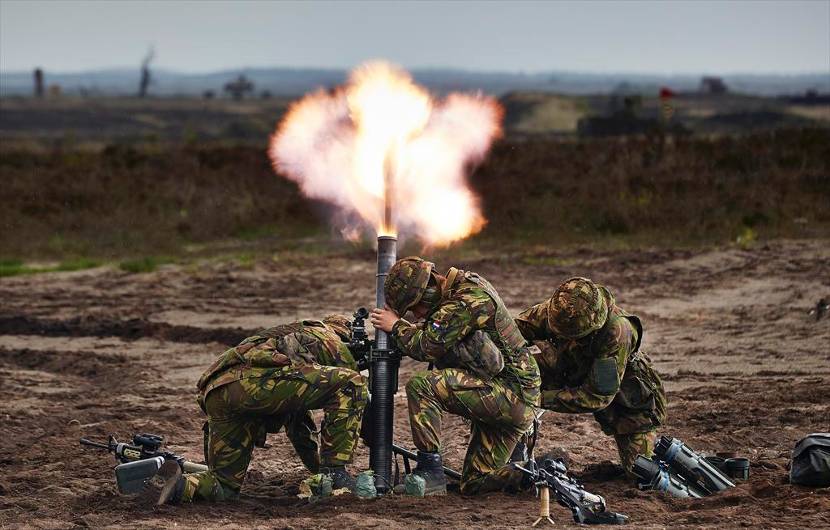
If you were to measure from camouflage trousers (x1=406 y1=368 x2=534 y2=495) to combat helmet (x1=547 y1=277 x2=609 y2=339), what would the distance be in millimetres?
637

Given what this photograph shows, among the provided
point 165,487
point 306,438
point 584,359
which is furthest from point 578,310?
point 165,487

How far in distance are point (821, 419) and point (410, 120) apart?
4421 mm

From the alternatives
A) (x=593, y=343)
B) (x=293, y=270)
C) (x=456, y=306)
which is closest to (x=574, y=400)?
(x=593, y=343)

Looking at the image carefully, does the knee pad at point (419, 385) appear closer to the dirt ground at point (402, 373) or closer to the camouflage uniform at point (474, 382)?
the camouflage uniform at point (474, 382)

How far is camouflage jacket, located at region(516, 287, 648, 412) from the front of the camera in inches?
359

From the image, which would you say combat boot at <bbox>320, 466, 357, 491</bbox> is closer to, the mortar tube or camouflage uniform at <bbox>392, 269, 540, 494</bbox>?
the mortar tube

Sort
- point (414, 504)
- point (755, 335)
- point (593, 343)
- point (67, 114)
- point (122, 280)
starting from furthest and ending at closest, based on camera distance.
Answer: point (67, 114) < point (122, 280) < point (755, 335) < point (593, 343) < point (414, 504)

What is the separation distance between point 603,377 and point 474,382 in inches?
39.2

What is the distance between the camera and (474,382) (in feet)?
28.7

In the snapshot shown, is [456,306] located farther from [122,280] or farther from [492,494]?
[122,280]

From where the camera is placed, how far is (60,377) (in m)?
14.0

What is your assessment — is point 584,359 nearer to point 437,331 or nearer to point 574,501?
point 437,331

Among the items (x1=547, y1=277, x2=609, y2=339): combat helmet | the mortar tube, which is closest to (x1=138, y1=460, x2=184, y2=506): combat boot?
the mortar tube

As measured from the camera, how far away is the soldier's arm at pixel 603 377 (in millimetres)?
9086
